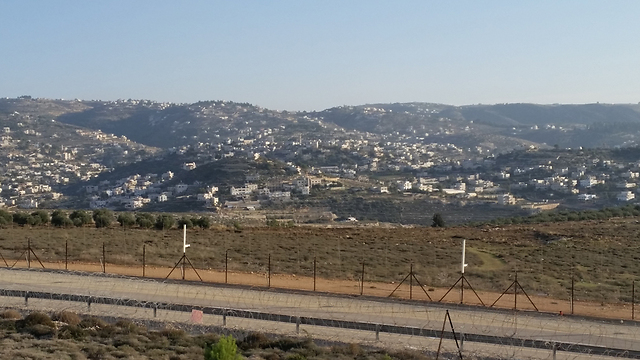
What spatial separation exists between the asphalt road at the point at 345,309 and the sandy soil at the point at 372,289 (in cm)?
131

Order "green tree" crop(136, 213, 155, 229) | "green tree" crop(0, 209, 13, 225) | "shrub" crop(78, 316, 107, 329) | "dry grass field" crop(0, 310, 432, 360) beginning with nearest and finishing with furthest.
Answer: "dry grass field" crop(0, 310, 432, 360) → "shrub" crop(78, 316, 107, 329) → "green tree" crop(0, 209, 13, 225) → "green tree" crop(136, 213, 155, 229)

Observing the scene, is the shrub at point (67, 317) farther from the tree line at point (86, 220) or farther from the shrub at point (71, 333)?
the tree line at point (86, 220)

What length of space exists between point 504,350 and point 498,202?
76597 mm

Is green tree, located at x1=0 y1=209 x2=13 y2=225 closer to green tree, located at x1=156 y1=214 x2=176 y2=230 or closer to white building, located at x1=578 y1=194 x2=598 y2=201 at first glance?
green tree, located at x1=156 y1=214 x2=176 y2=230

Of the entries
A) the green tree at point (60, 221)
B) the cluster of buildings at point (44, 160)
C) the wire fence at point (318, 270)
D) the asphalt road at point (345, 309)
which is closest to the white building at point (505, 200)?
the wire fence at point (318, 270)

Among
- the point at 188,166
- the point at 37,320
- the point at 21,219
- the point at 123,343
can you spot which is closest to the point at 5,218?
the point at 21,219

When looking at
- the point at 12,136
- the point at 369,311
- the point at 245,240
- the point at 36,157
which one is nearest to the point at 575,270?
the point at 369,311

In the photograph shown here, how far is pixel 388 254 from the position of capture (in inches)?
1154

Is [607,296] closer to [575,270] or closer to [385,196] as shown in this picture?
[575,270]

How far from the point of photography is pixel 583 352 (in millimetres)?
13836

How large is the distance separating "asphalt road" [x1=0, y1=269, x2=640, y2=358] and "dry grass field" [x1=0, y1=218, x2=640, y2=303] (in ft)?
14.2

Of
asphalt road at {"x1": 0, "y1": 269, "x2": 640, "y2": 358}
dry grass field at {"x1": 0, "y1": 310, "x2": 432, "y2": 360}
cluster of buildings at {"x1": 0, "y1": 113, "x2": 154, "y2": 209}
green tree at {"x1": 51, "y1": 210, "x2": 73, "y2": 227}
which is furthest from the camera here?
cluster of buildings at {"x1": 0, "y1": 113, "x2": 154, "y2": 209}

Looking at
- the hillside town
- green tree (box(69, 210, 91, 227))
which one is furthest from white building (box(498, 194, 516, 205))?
green tree (box(69, 210, 91, 227))

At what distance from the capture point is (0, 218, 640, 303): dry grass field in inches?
945
